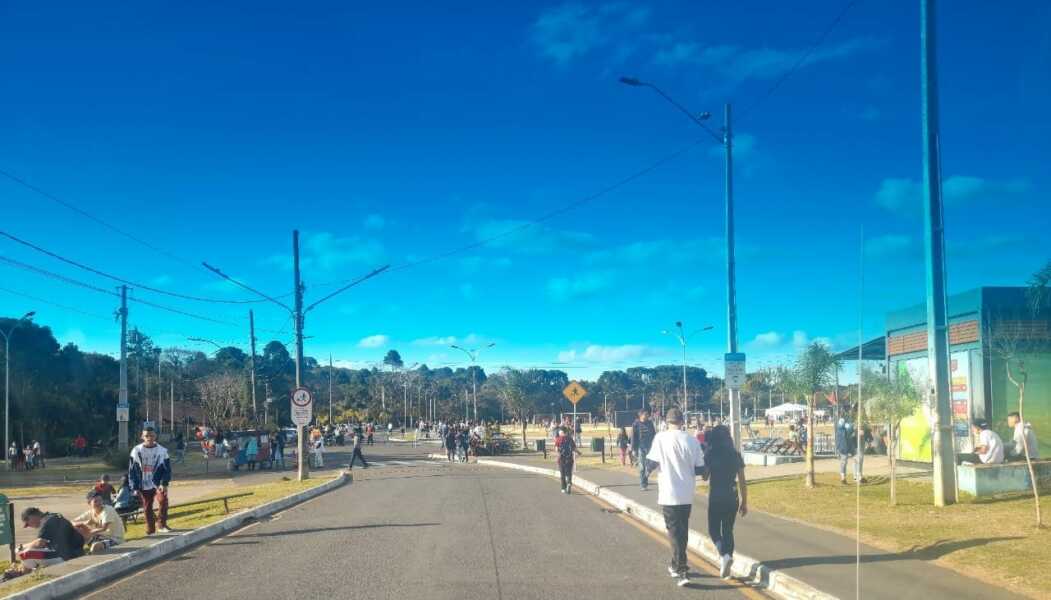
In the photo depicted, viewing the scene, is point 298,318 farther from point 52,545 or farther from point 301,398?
point 52,545

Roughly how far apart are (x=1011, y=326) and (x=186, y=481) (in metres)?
27.4

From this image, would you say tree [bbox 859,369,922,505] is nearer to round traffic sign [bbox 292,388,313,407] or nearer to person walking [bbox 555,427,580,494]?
person walking [bbox 555,427,580,494]

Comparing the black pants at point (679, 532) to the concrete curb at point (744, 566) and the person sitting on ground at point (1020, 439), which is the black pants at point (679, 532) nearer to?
the concrete curb at point (744, 566)

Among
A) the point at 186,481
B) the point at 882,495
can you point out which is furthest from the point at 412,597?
the point at 186,481

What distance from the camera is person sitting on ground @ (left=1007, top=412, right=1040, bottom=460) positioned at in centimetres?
1349

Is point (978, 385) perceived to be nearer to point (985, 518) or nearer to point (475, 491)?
point (985, 518)

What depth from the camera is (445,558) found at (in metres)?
10.9

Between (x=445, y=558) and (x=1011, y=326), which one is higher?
(x=1011, y=326)

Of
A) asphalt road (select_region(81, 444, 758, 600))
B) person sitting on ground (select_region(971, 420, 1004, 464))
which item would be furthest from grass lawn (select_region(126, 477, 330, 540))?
person sitting on ground (select_region(971, 420, 1004, 464))

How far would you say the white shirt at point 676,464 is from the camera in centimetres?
917

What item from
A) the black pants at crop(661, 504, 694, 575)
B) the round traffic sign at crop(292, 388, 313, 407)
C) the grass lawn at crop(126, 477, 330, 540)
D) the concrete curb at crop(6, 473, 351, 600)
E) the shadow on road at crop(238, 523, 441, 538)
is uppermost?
the round traffic sign at crop(292, 388, 313, 407)

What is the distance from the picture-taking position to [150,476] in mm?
13172

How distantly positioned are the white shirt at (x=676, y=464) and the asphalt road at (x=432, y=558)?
876 millimetres

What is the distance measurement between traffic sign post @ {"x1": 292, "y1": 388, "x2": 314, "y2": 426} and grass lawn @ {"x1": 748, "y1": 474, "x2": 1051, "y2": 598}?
1260 centimetres
